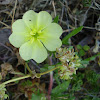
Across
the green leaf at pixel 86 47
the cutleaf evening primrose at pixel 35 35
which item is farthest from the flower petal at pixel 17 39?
the green leaf at pixel 86 47

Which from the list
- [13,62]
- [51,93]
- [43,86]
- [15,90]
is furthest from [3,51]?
[51,93]

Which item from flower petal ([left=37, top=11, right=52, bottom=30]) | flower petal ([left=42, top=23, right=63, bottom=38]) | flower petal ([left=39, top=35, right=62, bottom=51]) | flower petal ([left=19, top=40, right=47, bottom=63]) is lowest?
flower petal ([left=19, top=40, right=47, bottom=63])

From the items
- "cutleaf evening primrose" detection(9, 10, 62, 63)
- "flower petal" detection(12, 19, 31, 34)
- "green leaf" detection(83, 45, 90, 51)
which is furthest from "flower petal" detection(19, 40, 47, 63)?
"green leaf" detection(83, 45, 90, 51)

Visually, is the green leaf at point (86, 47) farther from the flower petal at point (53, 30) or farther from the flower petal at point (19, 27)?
the flower petal at point (19, 27)

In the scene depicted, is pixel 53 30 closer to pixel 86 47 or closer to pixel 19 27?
pixel 19 27

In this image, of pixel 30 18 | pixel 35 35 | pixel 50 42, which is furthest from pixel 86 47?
pixel 30 18

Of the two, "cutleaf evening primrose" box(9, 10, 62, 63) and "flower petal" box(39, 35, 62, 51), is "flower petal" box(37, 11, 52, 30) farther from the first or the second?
"flower petal" box(39, 35, 62, 51)
